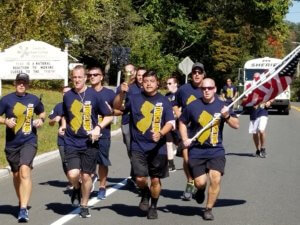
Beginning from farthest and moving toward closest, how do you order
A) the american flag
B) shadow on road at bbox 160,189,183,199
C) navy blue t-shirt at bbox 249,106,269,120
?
1. navy blue t-shirt at bbox 249,106,269,120
2. shadow on road at bbox 160,189,183,199
3. the american flag

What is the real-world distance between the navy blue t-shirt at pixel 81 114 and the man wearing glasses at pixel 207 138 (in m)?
1.10

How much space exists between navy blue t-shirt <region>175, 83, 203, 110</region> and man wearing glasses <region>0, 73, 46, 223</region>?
2.39m

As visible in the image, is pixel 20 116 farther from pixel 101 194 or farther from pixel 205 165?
pixel 205 165

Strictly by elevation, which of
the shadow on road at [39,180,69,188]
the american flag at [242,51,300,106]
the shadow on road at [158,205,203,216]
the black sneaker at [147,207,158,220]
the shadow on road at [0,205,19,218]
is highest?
the american flag at [242,51,300,106]

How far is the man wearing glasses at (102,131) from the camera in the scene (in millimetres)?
9531

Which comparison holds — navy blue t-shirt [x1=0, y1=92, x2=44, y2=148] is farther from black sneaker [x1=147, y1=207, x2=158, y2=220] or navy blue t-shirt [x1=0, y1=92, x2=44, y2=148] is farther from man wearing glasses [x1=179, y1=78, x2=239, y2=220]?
man wearing glasses [x1=179, y1=78, x2=239, y2=220]

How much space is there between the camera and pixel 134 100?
28.0ft

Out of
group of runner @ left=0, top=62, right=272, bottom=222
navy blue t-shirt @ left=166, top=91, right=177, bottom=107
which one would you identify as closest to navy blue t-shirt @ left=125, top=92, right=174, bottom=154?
group of runner @ left=0, top=62, right=272, bottom=222

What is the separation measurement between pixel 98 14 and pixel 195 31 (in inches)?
632

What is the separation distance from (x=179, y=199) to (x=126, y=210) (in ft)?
3.89

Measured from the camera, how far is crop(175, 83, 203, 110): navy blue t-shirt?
10.1 metres

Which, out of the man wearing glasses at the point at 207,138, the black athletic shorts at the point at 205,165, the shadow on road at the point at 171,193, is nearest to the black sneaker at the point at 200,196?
the man wearing glasses at the point at 207,138

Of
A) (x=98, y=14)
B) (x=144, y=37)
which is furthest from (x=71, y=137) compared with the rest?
(x=144, y=37)

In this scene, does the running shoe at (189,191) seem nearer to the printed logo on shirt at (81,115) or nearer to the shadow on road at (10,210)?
the printed logo on shirt at (81,115)
